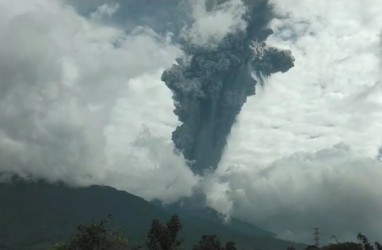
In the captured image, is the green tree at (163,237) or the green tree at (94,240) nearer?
the green tree at (163,237)

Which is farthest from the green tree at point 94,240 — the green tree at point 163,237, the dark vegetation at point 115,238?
the green tree at point 163,237

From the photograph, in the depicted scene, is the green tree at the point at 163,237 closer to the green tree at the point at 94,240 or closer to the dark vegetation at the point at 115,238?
the dark vegetation at the point at 115,238

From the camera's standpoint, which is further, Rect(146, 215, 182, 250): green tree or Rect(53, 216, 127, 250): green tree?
Rect(53, 216, 127, 250): green tree

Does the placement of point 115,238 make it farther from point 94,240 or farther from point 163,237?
point 163,237

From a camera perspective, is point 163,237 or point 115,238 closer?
point 163,237

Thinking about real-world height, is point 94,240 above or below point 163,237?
below

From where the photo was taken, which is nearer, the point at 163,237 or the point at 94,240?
the point at 163,237

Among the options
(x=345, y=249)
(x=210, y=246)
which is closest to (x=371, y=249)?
(x=345, y=249)

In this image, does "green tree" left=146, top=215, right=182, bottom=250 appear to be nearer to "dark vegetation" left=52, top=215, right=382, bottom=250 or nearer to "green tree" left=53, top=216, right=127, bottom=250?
"dark vegetation" left=52, top=215, right=382, bottom=250

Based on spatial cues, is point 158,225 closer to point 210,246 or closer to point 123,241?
point 123,241

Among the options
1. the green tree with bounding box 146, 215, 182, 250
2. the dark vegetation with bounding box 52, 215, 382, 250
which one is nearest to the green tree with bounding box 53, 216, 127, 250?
the dark vegetation with bounding box 52, 215, 382, 250

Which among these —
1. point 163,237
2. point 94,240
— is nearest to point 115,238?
point 94,240
